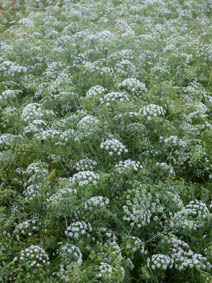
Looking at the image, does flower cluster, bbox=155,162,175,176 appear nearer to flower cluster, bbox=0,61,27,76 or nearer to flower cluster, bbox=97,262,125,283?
flower cluster, bbox=97,262,125,283

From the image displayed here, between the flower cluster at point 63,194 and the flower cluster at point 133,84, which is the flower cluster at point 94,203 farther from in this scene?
the flower cluster at point 133,84

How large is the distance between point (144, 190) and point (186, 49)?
20.0 feet

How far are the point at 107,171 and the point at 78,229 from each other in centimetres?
143

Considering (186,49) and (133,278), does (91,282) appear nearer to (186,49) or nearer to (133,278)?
(133,278)

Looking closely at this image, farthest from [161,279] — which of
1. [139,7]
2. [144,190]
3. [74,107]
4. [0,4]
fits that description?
[0,4]

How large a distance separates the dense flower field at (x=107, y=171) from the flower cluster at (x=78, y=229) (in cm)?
2

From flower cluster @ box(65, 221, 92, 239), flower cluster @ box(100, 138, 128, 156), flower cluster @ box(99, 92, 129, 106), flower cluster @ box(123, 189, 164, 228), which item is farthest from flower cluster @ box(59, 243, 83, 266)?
flower cluster @ box(99, 92, 129, 106)

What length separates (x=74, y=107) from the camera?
7414 mm

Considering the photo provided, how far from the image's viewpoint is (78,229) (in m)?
4.04

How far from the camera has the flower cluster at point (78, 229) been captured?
4004 mm

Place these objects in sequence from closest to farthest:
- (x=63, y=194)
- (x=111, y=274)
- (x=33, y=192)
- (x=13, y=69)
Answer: (x=111, y=274), (x=63, y=194), (x=33, y=192), (x=13, y=69)

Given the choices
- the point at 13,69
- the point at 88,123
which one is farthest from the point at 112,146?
the point at 13,69

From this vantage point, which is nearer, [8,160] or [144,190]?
[144,190]

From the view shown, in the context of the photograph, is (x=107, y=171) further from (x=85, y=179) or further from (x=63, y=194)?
(x=63, y=194)
